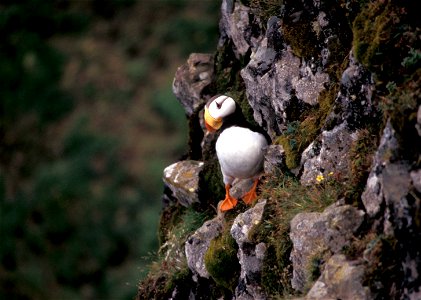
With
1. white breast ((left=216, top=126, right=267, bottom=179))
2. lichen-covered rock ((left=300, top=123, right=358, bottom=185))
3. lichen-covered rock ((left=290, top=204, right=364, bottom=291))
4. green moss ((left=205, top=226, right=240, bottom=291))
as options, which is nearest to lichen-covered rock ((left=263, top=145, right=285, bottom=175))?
white breast ((left=216, top=126, right=267, bottom=179))

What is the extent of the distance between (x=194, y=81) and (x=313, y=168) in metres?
3.07

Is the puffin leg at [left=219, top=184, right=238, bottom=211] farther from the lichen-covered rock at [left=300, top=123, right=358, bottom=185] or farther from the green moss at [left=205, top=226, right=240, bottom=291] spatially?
the lichen-covered rock at [left=300, top=123, right=358, bottom=185]

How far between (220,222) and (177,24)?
1187 inches

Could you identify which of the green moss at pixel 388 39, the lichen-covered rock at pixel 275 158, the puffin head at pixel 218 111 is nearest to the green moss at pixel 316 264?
the green moss at pixel 388 39

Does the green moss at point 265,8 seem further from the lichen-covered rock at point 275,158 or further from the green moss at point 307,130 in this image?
the lichen-covered rock at point 275,158

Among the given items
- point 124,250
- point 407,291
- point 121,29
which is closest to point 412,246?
point 407,291

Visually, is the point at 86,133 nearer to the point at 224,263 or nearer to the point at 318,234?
the point at 224,263

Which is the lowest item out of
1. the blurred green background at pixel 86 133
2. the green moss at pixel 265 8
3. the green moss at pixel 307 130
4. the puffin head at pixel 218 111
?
the blurred green background at pixel 86 133

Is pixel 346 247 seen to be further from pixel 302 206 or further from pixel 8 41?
pixel 8 41

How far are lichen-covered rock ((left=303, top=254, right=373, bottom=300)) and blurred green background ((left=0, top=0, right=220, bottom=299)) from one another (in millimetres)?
22137

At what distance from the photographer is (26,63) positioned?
40531 millimetres

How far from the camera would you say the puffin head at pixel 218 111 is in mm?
9688

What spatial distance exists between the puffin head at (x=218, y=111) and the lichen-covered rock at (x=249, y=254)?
1031mm

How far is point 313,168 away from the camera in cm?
880
